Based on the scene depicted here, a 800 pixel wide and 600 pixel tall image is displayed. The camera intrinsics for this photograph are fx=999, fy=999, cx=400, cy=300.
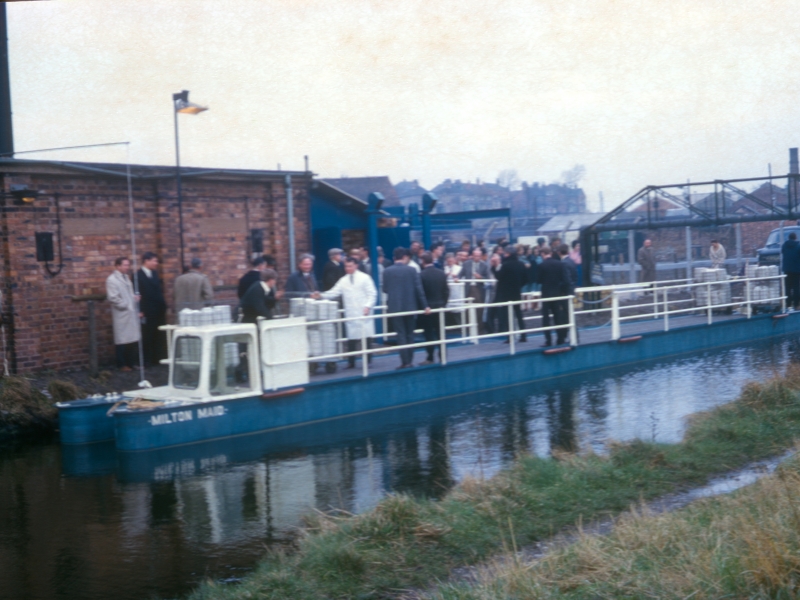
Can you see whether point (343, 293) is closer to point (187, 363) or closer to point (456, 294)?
point (187, 363)

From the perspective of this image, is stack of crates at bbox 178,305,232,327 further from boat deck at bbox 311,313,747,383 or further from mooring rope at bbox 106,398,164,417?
boat deck at bbox 311,313,747,383

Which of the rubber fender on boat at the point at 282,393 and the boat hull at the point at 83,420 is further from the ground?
the rubber fender on boat at the point at 282,393

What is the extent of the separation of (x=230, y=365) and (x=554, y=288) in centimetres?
663

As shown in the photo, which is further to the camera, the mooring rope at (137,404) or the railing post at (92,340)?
the railing post at (92,340)

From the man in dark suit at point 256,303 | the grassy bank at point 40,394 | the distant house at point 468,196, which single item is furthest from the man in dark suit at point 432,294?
the distant house at point 468,196

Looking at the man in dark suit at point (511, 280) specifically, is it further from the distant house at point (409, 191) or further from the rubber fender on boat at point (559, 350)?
the distant house at point (409, 191)

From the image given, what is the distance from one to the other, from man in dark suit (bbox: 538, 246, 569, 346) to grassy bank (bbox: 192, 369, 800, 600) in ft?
22.0

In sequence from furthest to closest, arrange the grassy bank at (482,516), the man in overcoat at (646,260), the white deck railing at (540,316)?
the man in overcoat at (646,260) → the white deck railing at (540,316) → the grassy bank at (482,516)

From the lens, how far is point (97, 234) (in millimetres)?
16438

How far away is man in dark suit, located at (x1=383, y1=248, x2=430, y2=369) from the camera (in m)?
14.7

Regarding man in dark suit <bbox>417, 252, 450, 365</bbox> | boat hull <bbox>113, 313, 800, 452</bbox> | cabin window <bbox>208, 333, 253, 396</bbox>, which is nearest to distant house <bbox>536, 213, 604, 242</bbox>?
boat hull <bbox>113, 313, 800, 452</bbox>

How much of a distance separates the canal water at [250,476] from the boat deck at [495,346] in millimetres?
795

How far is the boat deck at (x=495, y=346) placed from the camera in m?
14.4

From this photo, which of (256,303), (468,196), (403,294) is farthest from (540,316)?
(468,196)
